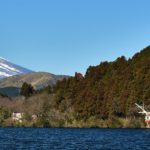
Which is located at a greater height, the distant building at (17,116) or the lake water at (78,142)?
the distant building at (17,116)

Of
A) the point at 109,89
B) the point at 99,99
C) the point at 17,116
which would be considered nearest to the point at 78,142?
the point at 109,89

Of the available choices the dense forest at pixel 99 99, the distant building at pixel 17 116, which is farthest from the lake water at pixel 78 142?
the distant building at pixel 17 116

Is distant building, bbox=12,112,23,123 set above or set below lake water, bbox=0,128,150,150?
above

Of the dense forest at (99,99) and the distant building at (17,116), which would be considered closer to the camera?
the dense forest at (99,99)

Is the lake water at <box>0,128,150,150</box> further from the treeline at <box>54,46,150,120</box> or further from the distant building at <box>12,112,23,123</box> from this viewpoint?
the distant building at <box>12,112,23,123</box>

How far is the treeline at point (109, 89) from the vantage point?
433 ft

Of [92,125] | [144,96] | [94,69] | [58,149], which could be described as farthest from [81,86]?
[58,149]

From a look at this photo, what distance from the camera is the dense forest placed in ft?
436

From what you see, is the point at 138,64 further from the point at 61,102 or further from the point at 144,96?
the point at 61,102

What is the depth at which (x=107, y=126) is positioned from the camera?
141125 mm

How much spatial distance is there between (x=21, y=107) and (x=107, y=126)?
41721mm

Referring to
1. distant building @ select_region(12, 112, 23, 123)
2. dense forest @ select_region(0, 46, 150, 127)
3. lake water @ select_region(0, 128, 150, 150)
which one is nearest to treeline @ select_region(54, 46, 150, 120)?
dense forest @ select_region(0, 46, 150, 127)

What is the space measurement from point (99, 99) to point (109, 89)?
167 inches

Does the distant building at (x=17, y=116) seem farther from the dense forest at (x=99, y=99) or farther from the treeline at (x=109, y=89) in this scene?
the treeline at (x=109, y=89)
